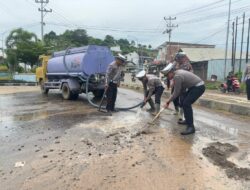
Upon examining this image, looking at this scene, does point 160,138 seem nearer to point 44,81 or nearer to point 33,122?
point 33,122

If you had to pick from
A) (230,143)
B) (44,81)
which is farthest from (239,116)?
(44,81)

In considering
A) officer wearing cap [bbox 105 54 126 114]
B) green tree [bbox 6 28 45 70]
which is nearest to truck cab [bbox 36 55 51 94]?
officer wearing cap [bbox 105 54 126 114]

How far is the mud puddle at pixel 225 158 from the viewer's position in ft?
15.7

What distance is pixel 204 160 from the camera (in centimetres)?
546

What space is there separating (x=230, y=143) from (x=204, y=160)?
1448 millimetres

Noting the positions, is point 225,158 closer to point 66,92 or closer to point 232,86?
point 66,92

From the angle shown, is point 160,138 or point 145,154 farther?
point 160,138

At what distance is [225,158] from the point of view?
5.58 m

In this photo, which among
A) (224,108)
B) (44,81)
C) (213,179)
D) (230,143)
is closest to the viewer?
(213,179)

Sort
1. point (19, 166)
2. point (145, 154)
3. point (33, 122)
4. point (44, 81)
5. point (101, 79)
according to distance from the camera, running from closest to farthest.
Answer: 1. point (19, 166)
2. point (145, 154)
3. point (33, 122)
4. point (101, 79)
5. point (44, 81)

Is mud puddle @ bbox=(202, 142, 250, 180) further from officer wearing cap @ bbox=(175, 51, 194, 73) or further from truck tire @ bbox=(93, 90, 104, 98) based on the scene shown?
truck tire @ bbox=(93, 90, 104, 98)

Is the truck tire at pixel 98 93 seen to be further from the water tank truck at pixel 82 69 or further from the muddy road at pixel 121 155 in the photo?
the muddy road at pixel 121 155

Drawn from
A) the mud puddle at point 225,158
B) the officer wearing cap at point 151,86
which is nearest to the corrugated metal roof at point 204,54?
the officer wearing cap at point 151,86

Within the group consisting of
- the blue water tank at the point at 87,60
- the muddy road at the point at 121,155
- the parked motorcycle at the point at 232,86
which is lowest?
the parked motorcycle at the point at 232,86
